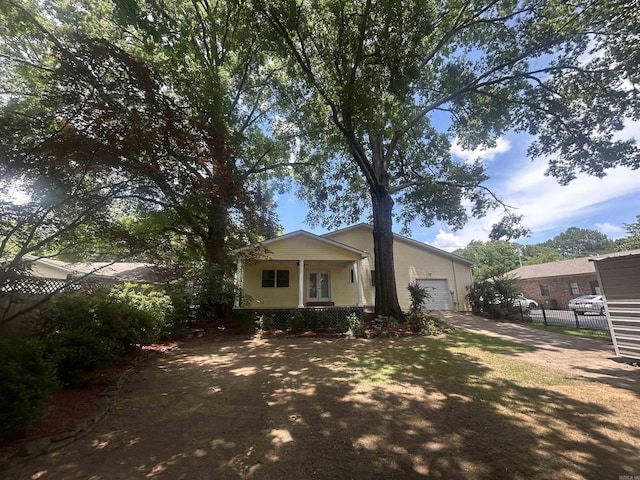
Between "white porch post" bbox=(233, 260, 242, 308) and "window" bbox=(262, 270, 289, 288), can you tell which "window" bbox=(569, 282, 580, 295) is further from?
"white porch post" bbox=(233, 260, 242, 308)

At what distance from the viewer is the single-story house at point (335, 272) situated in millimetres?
14016

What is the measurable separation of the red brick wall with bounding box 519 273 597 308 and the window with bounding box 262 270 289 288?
73.7 feet

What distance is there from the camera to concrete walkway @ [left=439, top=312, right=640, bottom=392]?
537cm

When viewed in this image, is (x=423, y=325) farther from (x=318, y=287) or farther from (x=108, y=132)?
(x=108, y=132)

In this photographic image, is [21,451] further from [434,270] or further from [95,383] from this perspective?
[434,270]

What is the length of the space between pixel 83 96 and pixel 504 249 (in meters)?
55.7

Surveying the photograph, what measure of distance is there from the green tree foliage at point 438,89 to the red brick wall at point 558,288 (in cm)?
1667

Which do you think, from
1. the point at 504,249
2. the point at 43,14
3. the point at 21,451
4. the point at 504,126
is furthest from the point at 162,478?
the point at 504,249

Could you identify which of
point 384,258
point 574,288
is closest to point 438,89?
point 384,258

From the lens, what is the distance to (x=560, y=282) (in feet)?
85.5

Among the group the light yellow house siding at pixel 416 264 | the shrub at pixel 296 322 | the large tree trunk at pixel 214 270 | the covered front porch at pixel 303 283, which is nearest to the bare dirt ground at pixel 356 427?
the large tree trunk at pixel 214 270

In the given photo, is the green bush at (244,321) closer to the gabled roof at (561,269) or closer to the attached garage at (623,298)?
the attached garage at (623,298)

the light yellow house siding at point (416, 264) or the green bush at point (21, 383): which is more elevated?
the light yellow house siding at point (416, 264)

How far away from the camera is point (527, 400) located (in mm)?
4223
